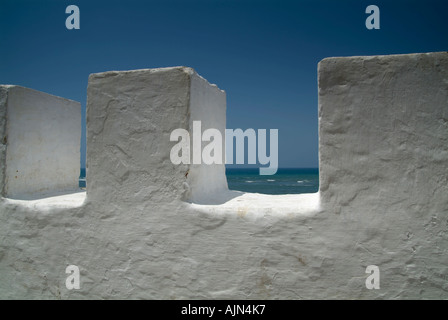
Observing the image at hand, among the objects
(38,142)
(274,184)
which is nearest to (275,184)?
(274,184)

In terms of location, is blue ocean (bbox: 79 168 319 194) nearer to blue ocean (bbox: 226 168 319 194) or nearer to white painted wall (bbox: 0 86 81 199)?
blue ocean (bbox: 226 168 319 194)

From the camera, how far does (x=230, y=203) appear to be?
2730 millimetres

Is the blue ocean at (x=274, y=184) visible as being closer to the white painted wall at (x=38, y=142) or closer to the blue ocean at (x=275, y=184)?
the blue ocean at (x=275, y=184)

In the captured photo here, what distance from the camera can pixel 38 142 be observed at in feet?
11.5

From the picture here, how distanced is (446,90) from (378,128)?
0.51 meters

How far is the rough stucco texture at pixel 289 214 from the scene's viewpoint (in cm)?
228

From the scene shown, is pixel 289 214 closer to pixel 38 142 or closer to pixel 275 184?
pixel 38 142

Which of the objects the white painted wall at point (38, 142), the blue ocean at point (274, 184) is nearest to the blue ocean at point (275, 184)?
the blue ocean at point (274, 184)

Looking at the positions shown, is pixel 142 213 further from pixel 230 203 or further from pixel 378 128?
pixel 378 128

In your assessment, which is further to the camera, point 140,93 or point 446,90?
point 140,93

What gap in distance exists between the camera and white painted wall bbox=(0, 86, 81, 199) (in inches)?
124

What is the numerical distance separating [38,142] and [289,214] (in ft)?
9.13
